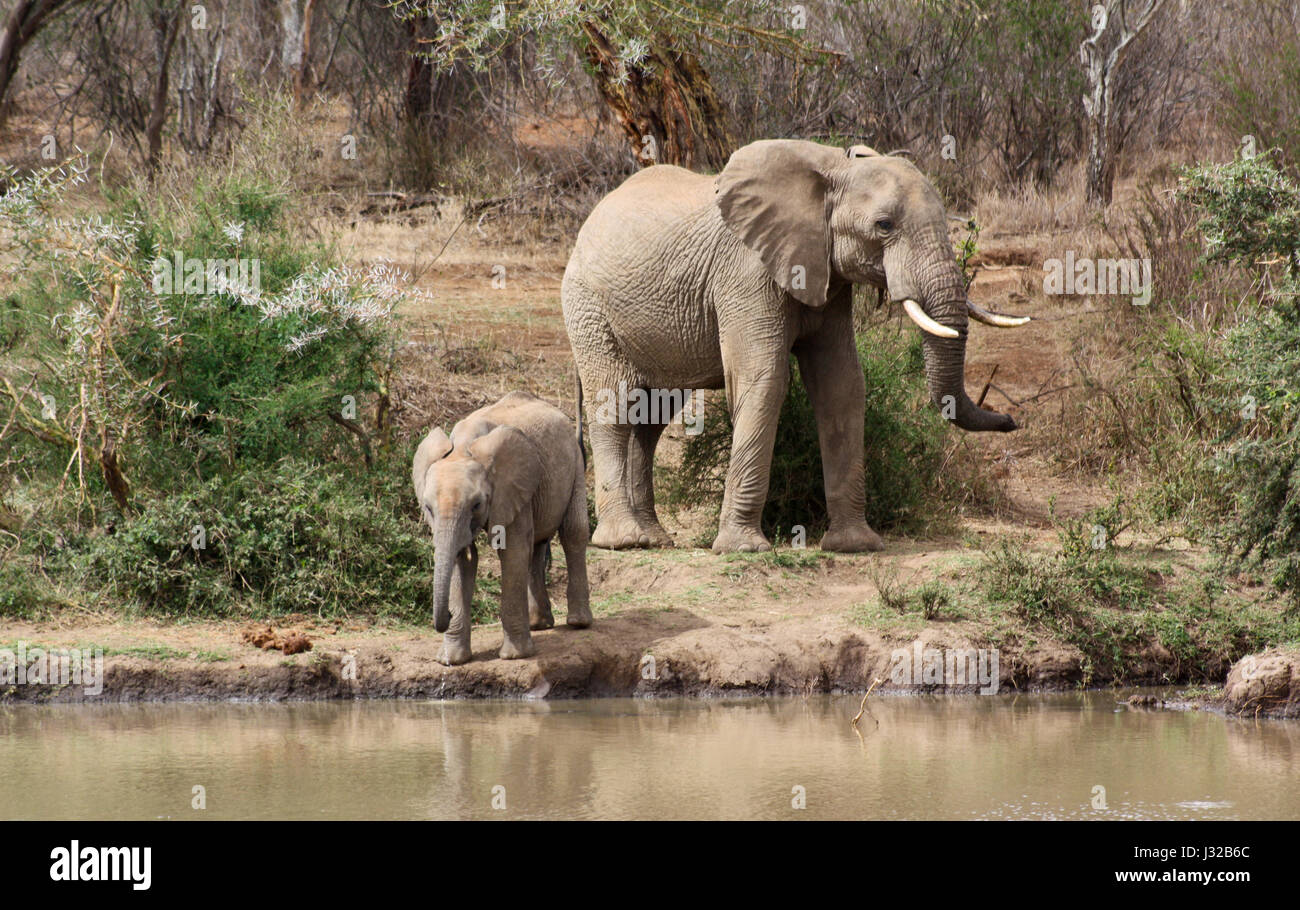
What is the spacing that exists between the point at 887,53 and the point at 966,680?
13.4m

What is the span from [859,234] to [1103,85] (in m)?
10.9

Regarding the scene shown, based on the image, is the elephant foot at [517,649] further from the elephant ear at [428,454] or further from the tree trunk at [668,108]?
the tree trunk at [668,108]

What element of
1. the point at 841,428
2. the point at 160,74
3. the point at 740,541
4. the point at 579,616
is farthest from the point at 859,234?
the point at 160,74

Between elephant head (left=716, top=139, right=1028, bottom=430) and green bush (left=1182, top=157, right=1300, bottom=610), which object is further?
elephant head (left=716, top=139, right=1028, bottom=430)

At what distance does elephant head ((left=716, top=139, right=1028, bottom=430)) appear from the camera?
1000cm

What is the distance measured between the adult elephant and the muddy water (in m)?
2.28

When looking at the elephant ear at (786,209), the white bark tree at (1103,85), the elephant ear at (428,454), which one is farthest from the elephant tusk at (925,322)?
the white bark tree at (1103,85)

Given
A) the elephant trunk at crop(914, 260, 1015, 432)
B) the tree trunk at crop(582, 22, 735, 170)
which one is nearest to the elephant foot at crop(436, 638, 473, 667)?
the elephant trunk at crop(914, 260, 1015, 432)

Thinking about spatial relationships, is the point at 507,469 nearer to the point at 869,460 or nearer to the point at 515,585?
the point at 515,585

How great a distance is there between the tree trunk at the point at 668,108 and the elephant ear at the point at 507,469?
6496mm

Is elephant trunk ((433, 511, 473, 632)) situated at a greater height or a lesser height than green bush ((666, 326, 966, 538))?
lesser

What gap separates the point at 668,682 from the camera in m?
8.87

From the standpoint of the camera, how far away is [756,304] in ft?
34.6

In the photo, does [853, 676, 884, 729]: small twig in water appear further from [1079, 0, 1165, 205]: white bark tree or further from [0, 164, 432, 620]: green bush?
[1079, 0, 1165, 205]: white bark tree
